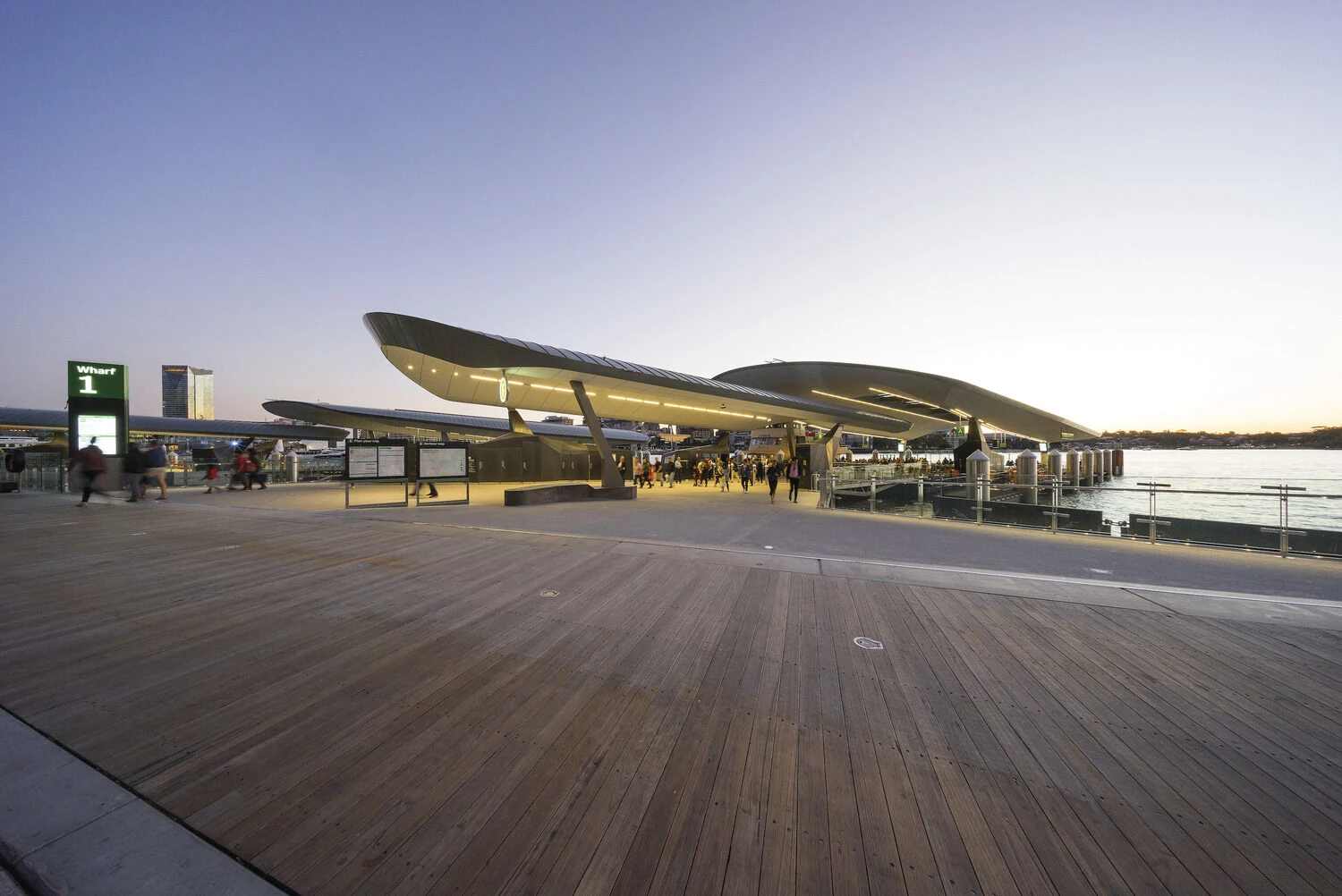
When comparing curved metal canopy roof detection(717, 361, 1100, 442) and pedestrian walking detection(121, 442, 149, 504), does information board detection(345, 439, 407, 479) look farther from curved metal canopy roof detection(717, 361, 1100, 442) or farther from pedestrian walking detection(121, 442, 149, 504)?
curved metal canopy roof detection(717, 361, 1100, 442)

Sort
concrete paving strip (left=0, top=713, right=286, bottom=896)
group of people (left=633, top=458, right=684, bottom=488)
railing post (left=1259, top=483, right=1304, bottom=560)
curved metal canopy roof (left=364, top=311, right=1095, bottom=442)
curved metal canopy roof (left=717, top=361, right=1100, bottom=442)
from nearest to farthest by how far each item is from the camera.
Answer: concrete paving strip (left=0, top=713, right=286, bottom=896)
railing post (left=1259, top=483, right=1304, bottom=560)
curved metal canopy roof (left=364, top=311, right=1095, bottom=442)
group of people (left=633, top=458, right=684, bottom=488)
curved metal canopy roof (left=717, top=361, right=1100, bottom=442)

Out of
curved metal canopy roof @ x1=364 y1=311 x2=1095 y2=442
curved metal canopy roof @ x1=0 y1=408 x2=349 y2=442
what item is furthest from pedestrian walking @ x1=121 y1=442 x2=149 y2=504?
curved metal canopy roof @ x1=0 y1=408 x2=349 y2=442

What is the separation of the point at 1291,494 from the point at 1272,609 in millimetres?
4807

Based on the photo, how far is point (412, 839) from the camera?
190 centimetres

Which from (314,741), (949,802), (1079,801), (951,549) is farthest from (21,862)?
(951,549)

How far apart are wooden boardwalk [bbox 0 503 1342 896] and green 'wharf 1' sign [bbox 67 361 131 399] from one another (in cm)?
1847

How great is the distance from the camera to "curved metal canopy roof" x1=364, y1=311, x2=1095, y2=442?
12242 millimetres

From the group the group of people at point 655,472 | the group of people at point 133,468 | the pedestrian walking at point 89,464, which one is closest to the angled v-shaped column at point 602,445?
the group of people at point 655,472

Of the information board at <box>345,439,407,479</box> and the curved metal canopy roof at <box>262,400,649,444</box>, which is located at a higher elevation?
the curved metal canopy roof at <box>262,400,649,444</box>

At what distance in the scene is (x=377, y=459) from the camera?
13.4 m

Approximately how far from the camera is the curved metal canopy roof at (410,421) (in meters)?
35.6

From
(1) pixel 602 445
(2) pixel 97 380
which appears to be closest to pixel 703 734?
(1) pixel 602 445

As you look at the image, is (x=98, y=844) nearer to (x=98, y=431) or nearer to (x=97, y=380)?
(x=98, y=431)

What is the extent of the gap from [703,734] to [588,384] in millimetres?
15568
